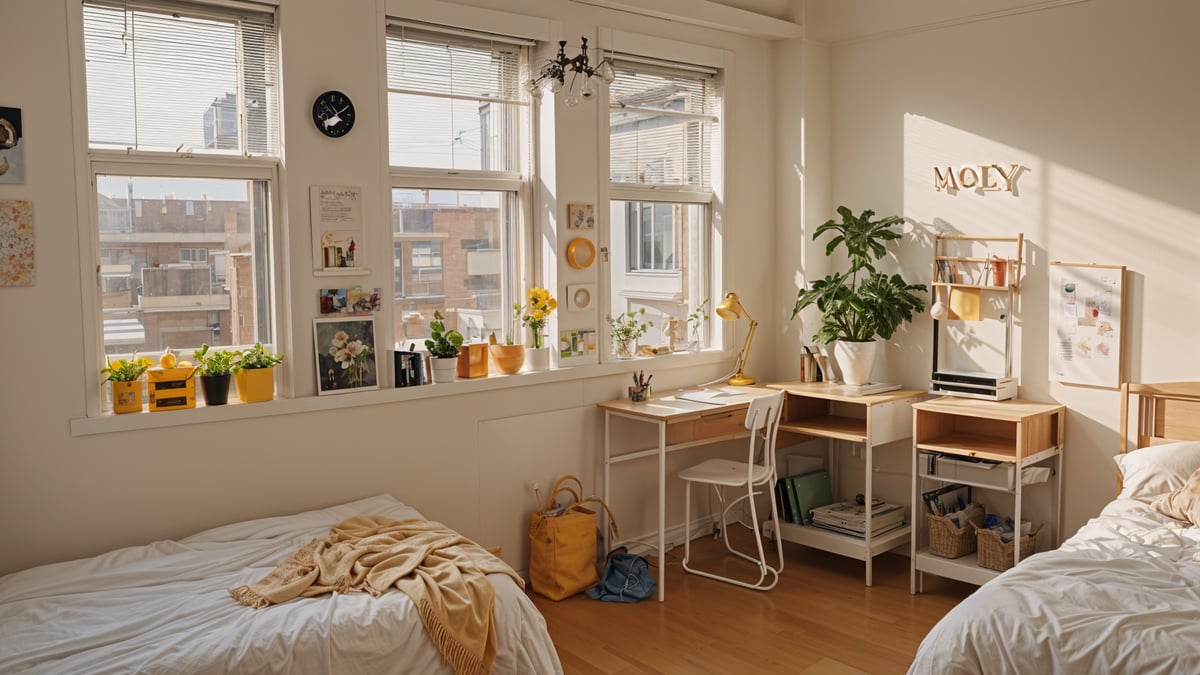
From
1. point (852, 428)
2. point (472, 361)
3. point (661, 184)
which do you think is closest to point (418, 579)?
point (472, 361)

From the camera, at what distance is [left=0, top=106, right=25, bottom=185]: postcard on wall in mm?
3094

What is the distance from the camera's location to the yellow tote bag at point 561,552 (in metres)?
4.22

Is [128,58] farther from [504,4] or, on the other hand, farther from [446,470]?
[446,470]

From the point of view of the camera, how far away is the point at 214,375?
3.50 metres

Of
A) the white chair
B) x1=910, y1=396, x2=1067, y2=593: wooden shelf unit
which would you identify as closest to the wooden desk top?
the white chair

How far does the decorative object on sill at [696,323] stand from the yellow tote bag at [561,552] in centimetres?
121

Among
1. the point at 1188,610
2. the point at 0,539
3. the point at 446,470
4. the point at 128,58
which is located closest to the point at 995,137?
the point at 1188,610

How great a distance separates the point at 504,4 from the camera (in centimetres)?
422

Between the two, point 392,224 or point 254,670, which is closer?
point 254,670

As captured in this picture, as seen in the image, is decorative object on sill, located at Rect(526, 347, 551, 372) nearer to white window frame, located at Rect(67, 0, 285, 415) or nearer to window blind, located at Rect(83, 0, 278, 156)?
white window frame, located at Rect(67, 0, 285, 415)

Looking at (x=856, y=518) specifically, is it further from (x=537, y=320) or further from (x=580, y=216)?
(x=580, y=216)

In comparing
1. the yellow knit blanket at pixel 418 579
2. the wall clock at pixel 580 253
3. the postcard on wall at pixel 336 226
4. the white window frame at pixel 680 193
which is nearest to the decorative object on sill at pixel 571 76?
the white window frame at pixel 680 193

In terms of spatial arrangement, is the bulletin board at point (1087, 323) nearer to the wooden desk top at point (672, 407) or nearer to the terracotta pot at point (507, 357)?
the wooden desk top at point (672, 407)

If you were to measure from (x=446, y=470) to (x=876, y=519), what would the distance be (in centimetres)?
205
